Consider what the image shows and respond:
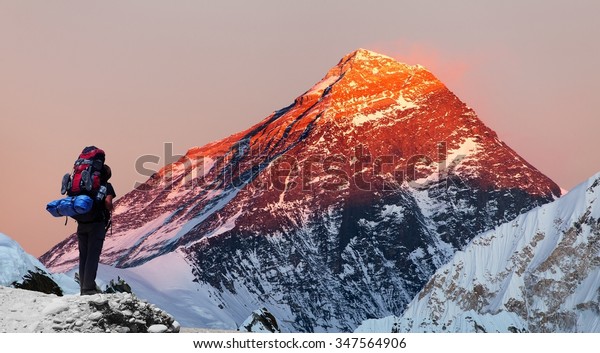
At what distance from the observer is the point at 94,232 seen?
25750 millimetres

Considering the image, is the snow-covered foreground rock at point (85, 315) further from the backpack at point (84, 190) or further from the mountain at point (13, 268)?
the mountain at point (13, 268)

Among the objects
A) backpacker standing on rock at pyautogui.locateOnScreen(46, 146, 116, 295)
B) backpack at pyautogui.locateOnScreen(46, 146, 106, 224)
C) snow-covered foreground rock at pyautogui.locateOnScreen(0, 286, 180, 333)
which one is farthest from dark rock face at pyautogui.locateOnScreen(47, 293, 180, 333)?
backpack at pyautogui.locateOnScreen(46, 146, 106, 224)

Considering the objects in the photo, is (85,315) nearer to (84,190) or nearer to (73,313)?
(73,313)

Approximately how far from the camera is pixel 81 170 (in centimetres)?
2541

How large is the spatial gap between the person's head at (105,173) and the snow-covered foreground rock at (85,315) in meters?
Result: 2.69

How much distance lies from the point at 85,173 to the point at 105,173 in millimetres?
608

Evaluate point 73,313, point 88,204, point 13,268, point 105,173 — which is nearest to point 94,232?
point 88,204

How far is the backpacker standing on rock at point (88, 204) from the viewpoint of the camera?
2496 centimetres

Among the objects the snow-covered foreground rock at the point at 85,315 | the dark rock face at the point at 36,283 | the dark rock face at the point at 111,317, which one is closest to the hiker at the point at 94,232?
the snow-covered foreground rock at the point at 85,315

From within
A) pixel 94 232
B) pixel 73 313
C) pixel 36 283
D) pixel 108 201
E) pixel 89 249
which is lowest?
pixel 73 313
